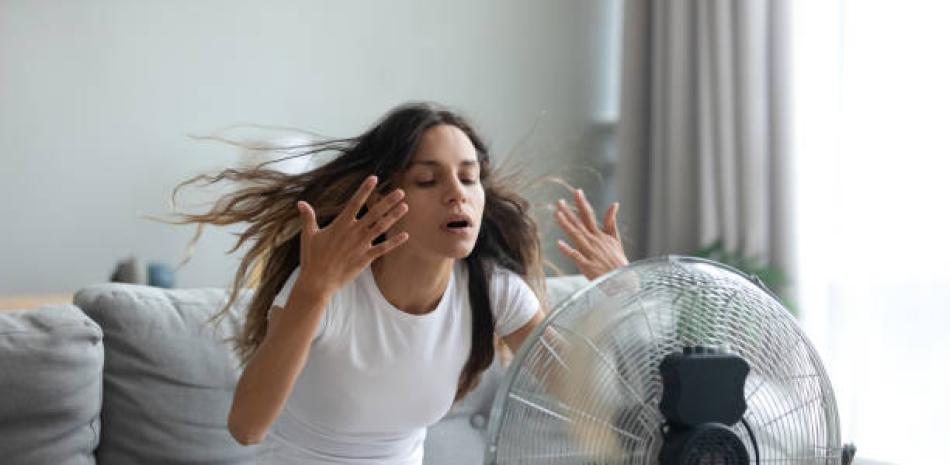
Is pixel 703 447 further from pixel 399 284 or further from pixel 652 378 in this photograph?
pixel 399 284

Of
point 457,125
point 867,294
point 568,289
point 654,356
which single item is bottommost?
point 867,294

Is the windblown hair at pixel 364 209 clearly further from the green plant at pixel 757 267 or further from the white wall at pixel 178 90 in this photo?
the white wall at pixel 178 90

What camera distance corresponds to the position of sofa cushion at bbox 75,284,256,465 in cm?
181

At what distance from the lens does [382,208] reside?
1.32 metres

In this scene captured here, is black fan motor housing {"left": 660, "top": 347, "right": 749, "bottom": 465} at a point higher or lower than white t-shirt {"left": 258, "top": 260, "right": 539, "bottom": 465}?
higher

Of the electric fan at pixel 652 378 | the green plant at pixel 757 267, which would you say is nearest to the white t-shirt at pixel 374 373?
the electric fan at pixel 652 378

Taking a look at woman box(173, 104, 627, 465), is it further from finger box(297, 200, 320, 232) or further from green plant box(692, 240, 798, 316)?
green plant box(692, 240, 798, 316)

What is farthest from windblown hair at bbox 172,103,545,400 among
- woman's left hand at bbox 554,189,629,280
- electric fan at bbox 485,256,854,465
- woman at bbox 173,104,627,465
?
electric fan at bbox 485,256,854,465

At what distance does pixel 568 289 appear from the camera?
233 cm

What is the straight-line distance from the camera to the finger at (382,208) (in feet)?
4.33

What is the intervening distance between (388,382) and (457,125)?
33cm

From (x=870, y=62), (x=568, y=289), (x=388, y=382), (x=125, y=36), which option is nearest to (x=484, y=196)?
(x=388, y=382)

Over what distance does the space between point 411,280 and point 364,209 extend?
11cm

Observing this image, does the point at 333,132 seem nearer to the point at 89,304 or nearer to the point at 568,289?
the point at 568,289
